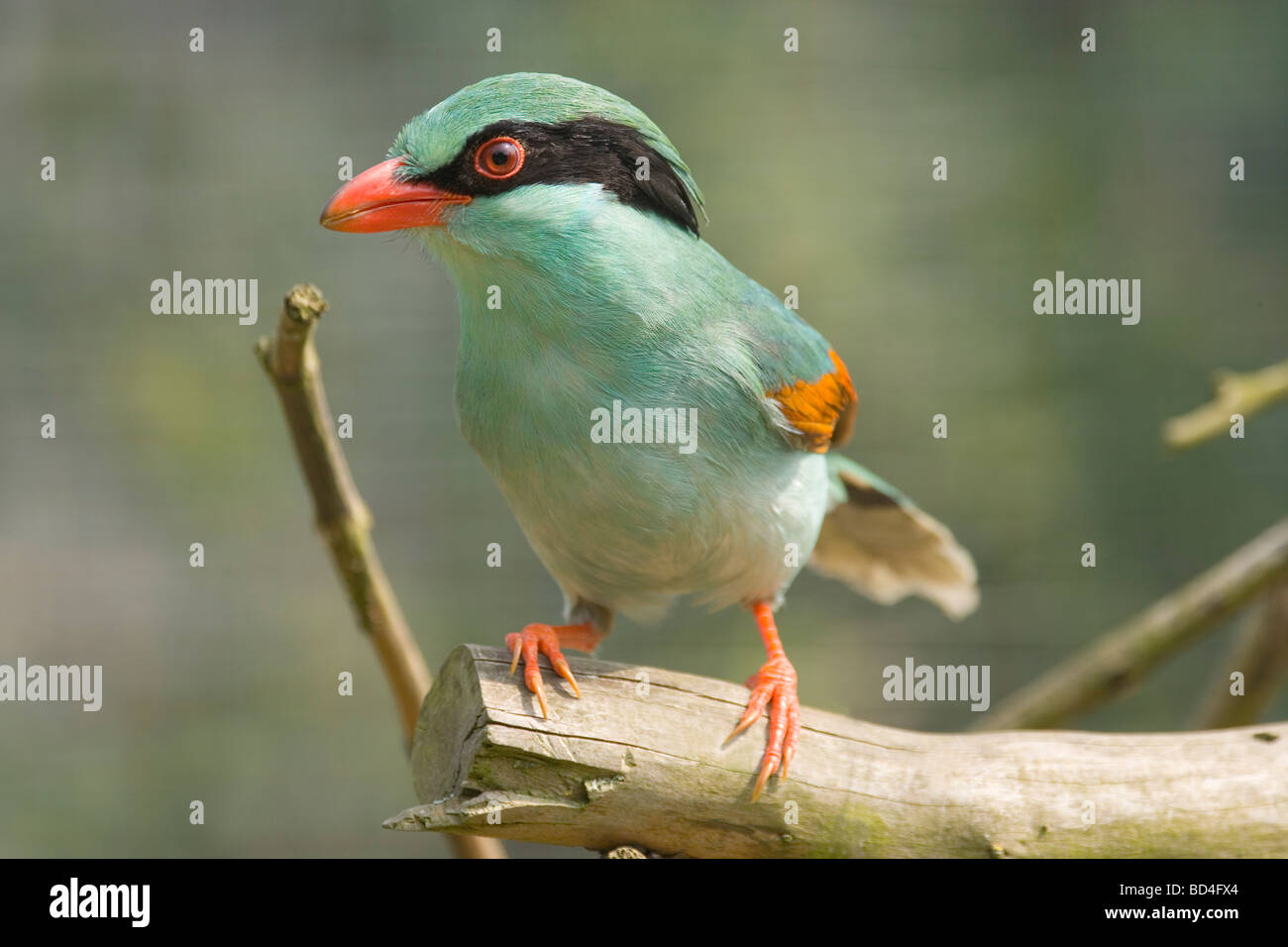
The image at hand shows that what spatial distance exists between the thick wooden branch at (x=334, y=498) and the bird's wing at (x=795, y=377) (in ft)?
3.02

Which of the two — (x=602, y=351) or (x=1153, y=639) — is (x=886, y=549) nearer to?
(x=1153, y=639)

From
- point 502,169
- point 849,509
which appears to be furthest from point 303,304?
point 849,509

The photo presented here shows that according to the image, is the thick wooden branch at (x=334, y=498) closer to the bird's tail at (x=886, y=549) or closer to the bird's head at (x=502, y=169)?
the bird's head at (x=502, y=169)

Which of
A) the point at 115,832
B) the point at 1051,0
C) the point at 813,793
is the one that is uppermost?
the point at 1051,0

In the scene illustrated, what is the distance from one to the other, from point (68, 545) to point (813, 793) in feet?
11.7

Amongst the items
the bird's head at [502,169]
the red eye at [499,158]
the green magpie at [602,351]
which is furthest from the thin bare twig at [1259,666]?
the red eye at [499,158]

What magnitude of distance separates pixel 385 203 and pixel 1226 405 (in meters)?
2.40

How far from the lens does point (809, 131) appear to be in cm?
507

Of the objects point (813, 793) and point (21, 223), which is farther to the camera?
point (21, 223)

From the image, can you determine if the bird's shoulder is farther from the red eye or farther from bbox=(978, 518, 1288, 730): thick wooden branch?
bbox=(978, 518, 1288, 730): thick wooden branch

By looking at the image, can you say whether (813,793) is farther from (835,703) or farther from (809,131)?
(809,131)

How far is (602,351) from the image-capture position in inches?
97.0

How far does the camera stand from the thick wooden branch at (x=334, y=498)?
91.4 inches
